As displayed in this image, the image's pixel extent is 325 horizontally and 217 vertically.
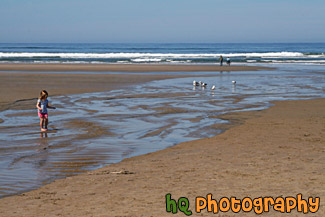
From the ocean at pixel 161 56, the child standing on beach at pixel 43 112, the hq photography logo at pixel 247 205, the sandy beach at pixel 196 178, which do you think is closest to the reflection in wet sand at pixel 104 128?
the child standing on beach at pixel 43 112

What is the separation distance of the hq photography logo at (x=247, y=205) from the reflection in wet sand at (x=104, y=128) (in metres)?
2.56

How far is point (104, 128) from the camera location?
12.6 m

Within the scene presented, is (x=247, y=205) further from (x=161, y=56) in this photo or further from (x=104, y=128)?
(x=161, y=56)

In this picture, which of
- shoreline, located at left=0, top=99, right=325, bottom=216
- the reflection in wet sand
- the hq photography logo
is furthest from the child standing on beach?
the hq photography logo

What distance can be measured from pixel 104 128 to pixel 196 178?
18.7ft

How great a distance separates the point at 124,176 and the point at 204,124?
6019 millimetres

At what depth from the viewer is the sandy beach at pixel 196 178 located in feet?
19.6

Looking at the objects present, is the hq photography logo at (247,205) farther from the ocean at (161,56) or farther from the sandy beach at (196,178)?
the ocean at (161,56)

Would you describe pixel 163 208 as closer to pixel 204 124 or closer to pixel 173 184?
pixel 173 184

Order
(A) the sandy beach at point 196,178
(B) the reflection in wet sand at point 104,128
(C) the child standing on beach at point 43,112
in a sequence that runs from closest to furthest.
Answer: (A) the sandy beach at point 196,178, (B) the reflection in wet sand at point 104,128, (C) the child standing on beach at point 43,112

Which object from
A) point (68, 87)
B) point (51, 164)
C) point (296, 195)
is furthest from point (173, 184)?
point (68, 87)

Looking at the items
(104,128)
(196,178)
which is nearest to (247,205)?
(196,178)

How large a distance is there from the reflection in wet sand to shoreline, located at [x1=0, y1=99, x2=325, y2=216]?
613mm

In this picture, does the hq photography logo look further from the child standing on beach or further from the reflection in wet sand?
the child standing on beach
